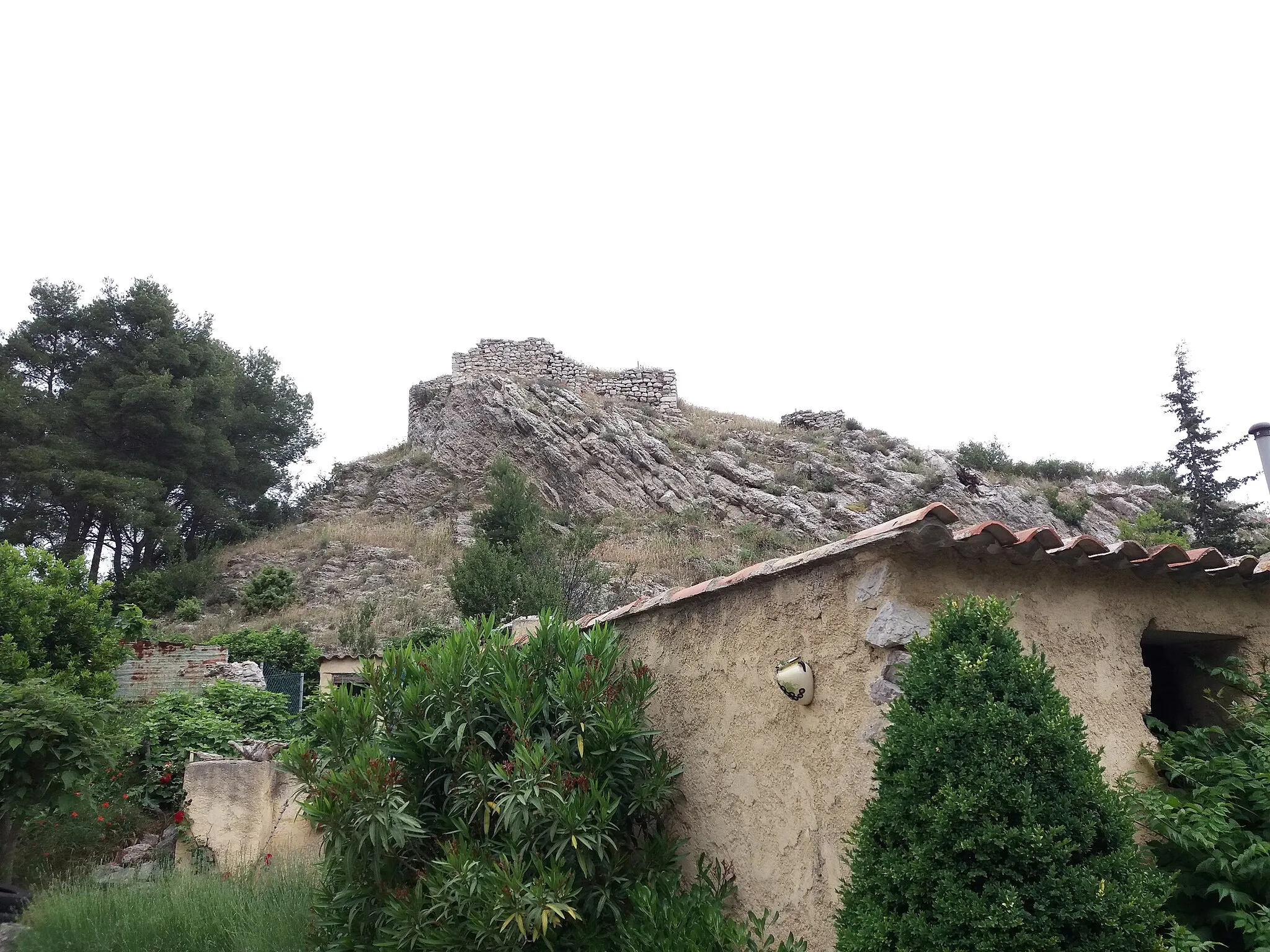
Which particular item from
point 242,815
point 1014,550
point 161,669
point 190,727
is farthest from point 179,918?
point 161,669

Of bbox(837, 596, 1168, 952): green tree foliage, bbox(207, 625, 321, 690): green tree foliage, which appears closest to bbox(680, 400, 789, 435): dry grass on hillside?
bbox(207, 625, 321, 690): green tree foliage

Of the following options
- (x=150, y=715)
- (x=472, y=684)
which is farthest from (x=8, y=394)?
(x=472, y=684)

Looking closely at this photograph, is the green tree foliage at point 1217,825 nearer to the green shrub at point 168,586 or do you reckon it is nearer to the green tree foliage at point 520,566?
the green tree foliage at point 520,566

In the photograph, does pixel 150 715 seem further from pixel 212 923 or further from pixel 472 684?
pixel 472 684

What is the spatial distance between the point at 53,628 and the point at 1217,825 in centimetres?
1258

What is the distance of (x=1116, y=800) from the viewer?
3365 mm

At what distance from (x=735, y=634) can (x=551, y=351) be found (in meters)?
30.9

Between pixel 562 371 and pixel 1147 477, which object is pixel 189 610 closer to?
pixel 562 371

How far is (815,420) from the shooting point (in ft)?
115

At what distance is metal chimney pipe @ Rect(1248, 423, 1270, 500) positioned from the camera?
5.52m

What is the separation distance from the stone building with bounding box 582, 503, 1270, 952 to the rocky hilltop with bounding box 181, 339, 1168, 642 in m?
16.5

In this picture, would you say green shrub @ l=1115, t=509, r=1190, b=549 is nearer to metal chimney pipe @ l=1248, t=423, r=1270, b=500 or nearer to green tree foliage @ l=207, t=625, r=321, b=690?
metal chimney pipe @ l=1248, t=423, r=1270, b=500

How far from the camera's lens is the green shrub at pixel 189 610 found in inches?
802

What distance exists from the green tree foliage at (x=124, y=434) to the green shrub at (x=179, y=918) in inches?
766
